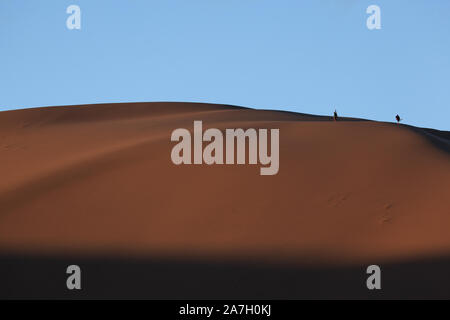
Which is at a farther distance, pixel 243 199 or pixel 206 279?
pixel 243 199

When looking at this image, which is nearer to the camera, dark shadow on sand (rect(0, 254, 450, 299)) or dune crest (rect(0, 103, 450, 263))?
dark shadow on sand (rect(0, 254, 450, 299))

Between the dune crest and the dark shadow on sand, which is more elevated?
the dune crest

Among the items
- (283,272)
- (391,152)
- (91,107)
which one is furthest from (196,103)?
(283,272)

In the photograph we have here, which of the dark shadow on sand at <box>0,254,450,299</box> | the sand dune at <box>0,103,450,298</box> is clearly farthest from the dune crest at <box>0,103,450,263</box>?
the dark shadow on sand at <box>0,254,450,299</box>

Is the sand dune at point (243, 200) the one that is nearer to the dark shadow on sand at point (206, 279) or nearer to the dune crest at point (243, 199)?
the dune crest at point (243, 199)

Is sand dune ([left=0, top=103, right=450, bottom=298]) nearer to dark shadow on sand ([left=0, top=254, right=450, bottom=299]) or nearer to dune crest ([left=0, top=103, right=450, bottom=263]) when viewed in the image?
dune crest ([left=0, top=103, right=450, bottom=263])

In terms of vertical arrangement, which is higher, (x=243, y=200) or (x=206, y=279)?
(x=243, y=200)

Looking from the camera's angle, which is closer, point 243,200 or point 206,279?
point 206,279

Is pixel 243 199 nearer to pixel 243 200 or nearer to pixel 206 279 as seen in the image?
pixel 243 200

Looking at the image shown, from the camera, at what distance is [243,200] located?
16078mm

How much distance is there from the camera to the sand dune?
13938 mm

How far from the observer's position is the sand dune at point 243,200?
549 inches

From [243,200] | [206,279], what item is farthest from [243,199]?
[206,279]
